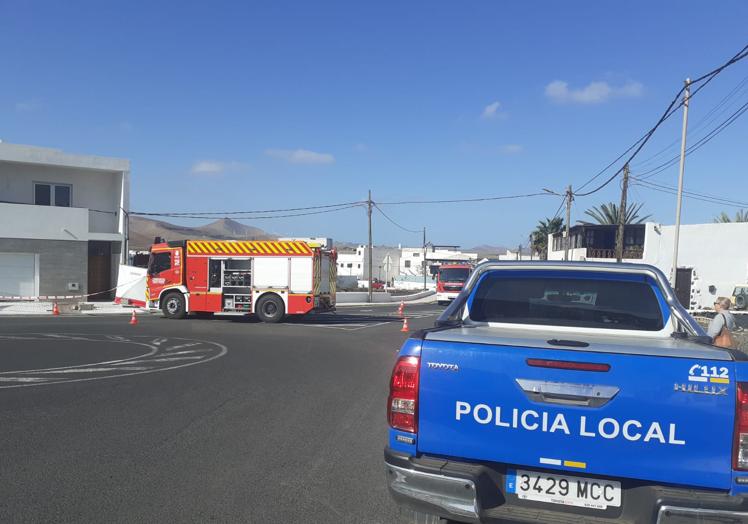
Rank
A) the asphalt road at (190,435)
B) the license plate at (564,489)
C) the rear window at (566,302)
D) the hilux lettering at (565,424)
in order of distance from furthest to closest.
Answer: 1. the rear window at (566,302)
2. the asphalt road at (190,435)
3. the license plate at (564,489)
4. the hilux lettering at (565,424)

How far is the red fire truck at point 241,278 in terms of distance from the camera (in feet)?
71.3

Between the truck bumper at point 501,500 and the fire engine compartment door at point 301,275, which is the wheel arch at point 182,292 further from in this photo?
the truck bumper at point 501,500

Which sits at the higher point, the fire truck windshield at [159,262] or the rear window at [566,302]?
the fire truck windshield at [159,262]

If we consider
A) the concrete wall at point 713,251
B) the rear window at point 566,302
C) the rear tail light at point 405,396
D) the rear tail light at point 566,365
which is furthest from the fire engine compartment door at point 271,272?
the concrete wall at point 713,251

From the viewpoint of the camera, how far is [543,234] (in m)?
83.8

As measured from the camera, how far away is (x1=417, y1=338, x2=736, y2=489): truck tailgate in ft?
10.5

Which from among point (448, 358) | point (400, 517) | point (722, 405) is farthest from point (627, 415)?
point (400, 517)

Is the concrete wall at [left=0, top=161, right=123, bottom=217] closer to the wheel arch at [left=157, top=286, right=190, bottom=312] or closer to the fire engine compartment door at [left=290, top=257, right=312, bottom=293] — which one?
the wheel arch at [left=157, top=286, right=190, bottom=312]

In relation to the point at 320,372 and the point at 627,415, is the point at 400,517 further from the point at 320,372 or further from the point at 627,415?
the point at 320,372

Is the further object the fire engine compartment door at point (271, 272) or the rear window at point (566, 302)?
the fire engine compartment door at point (271, 272)

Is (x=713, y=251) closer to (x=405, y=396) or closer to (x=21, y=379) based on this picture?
(x=21, y=379)

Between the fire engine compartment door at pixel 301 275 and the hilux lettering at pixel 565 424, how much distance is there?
18.3 m

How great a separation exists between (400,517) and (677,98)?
20.6 meters

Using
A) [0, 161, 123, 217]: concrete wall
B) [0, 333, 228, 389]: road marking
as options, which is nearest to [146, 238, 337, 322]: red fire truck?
[0, 333, 228, 389]: road marking
